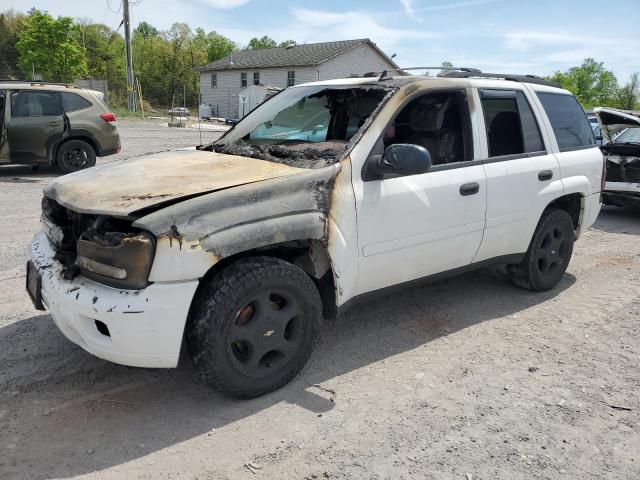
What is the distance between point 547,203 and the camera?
4.67 m

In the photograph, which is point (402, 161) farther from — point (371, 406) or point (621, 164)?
point (621, 164)

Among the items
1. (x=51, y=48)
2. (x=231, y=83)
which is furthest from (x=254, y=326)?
(x=51, y=48)

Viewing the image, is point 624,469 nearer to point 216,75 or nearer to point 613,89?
point 216,75

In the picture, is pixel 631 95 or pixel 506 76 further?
pixel 631 95

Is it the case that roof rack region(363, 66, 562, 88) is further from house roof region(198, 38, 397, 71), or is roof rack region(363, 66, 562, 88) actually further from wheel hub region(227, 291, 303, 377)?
house roof region(198, 38, 397, 71)

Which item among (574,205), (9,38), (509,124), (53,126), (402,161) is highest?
(9,38)

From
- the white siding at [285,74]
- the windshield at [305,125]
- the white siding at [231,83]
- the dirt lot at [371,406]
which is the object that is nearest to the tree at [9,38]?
the white siding at [231,83]

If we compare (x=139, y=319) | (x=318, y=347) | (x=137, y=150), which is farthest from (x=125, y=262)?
(x=137, y=150)

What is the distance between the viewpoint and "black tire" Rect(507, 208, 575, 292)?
15.8 ft

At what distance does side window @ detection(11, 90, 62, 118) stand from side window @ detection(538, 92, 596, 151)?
9.07m

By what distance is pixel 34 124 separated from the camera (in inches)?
400

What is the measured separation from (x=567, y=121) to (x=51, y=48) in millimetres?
45781

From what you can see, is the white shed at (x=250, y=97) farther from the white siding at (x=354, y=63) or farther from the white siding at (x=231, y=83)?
the white siding at (x=354, y=63)

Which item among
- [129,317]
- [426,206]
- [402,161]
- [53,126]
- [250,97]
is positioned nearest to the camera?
[129,317]
